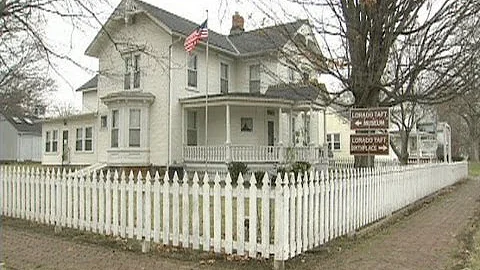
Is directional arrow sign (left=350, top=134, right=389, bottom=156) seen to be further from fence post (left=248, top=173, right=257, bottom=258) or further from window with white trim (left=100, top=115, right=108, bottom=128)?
window with white trim (left=100, top=115, right=108, bottom=128)

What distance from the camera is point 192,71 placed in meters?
24.4

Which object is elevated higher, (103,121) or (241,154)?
(103,121)

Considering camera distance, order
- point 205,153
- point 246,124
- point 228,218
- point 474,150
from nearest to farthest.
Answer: point 228,218
point 205,153
point 246,124
point 474,150

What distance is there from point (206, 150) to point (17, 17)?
540 inches

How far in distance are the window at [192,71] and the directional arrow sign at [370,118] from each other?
14.5m

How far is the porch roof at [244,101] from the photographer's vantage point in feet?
72.8

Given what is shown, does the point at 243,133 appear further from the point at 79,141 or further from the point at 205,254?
the point at 205,254

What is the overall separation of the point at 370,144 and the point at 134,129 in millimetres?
15714

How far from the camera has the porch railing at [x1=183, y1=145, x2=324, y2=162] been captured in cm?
2227

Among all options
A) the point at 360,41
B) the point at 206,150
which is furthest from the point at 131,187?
the point at 206,150

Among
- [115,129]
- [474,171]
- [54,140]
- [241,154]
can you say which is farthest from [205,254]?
[474,171]

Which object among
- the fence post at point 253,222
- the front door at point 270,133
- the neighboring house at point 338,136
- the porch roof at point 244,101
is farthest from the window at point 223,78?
the fence post at point 253,222

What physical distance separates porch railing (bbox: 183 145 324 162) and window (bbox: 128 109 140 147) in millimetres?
2573

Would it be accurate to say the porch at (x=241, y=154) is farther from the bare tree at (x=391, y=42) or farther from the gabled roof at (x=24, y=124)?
the gabled roof at (x=24, y=124)
